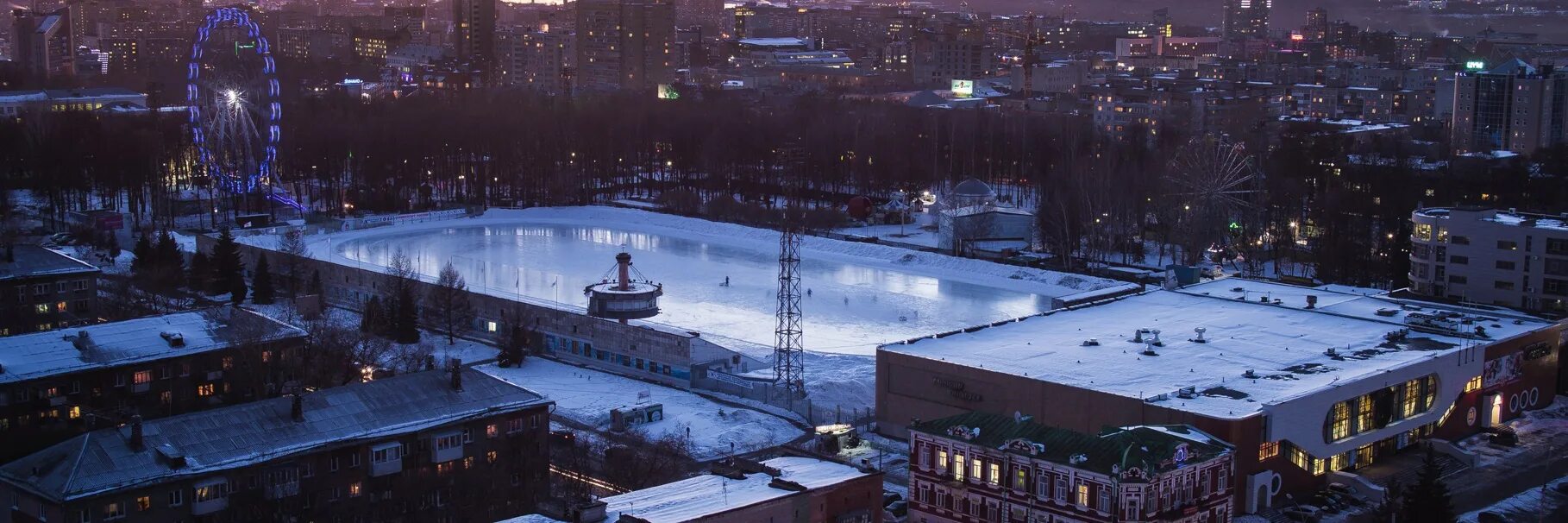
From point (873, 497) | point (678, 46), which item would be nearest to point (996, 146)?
point (873, 497)

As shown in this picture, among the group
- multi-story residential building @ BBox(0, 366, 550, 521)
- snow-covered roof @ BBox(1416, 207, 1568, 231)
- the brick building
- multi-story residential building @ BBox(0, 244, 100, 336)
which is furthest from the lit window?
multi-story residential building @ BBox(0, 244, 100, 336)

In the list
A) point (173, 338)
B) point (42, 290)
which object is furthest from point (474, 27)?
point (173, 338)

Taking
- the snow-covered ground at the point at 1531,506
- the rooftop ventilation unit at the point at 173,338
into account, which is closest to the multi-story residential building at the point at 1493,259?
the snow-covered ground at the point at 1531,506

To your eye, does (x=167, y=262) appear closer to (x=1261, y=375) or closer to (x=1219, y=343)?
(x=1219, y=343)

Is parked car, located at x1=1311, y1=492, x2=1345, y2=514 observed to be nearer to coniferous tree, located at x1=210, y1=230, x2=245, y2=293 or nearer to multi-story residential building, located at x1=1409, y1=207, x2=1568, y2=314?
multi-story residential building, located at x1=1409, y1=207, x2=1568, y2=314

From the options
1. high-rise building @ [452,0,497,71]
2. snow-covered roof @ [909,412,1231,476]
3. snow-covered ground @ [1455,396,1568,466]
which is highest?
high-rise building @ [452,0,497,71]

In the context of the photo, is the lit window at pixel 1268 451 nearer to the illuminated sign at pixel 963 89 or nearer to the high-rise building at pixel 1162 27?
the illuminated sign at pixel 963 89
